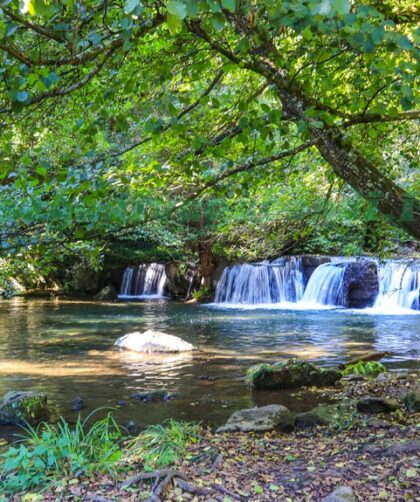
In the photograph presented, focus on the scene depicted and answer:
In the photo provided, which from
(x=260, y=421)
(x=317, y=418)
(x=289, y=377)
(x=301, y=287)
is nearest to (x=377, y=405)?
(x=317, y=418)

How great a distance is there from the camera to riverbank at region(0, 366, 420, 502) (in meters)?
3.79

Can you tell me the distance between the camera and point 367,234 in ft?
25.5

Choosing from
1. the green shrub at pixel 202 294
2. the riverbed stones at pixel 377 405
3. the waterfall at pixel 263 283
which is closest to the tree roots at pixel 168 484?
the riverbed stones at pixel 377 405

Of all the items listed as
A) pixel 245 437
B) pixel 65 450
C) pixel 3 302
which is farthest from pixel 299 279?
pixel 65 450

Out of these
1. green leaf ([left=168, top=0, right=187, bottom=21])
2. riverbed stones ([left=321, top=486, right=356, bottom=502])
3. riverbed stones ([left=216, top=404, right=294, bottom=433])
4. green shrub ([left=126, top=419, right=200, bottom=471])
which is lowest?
riverbed stones ([left=216, top=404, right=294, bottom=433])

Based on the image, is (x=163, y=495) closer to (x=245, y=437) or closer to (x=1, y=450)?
(x=245, y=437)

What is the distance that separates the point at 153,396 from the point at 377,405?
11.3 feet

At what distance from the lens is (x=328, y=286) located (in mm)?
21406

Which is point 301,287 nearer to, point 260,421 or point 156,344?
point 156,344

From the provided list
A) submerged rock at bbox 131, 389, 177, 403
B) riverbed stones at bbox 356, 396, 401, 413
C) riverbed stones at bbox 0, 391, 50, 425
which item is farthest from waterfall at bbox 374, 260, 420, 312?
riverbed stones at bbox 0, 391, 50, 425

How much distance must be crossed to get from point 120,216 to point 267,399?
562cm

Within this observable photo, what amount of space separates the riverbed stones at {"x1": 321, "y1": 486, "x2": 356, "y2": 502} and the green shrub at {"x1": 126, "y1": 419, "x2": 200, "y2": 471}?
4.48 feet

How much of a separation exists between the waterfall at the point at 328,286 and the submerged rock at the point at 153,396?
13.6 metres

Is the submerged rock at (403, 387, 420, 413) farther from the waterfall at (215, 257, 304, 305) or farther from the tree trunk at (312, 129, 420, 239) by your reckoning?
the waterfall at (215, 257, 304, 305)
